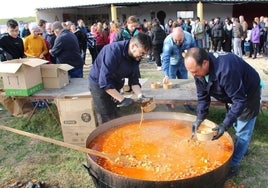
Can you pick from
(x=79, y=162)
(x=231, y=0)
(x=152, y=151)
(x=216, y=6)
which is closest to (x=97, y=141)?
(x=152, y=151)

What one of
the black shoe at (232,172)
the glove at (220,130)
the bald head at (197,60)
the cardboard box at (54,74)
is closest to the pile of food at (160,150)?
the glove at (220,130)

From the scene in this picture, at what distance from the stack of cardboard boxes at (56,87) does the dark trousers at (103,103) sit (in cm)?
47

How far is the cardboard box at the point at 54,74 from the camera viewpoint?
5.50 meters

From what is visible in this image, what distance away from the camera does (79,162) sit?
446 cm

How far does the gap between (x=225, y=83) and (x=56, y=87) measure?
354cm

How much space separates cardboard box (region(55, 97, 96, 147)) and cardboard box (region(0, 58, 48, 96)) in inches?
30.9

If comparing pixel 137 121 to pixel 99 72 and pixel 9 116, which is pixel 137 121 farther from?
pixel 9 116

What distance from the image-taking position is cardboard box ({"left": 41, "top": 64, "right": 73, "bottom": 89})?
5.50 metres

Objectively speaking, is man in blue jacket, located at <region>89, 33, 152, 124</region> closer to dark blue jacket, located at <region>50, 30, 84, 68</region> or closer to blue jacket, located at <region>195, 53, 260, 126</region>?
blue jacket, located at <region>195, 53, 260, 126</region>

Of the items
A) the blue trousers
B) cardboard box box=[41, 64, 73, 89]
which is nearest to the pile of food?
the blue trousers

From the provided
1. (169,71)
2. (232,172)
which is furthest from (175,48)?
(232,172)

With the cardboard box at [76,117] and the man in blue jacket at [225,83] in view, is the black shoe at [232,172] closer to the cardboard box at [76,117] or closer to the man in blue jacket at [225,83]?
the man in blue jacket at [225,83]

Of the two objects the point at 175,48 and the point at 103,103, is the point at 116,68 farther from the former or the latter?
the point at 175,48

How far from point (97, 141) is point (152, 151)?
653 millimetres
